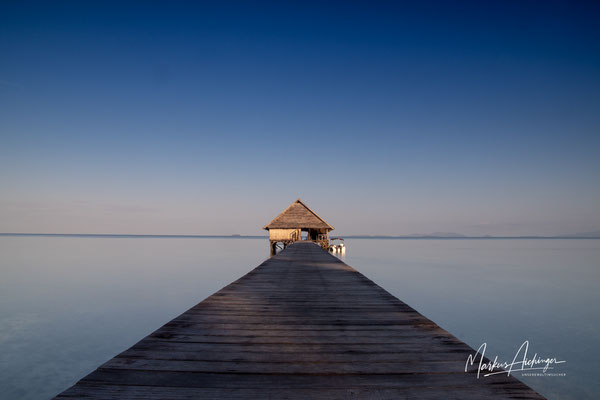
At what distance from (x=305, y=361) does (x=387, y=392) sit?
802 mm

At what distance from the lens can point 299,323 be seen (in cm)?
387

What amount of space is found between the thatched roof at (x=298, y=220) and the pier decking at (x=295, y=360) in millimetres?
24187

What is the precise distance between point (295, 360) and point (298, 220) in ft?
87.1

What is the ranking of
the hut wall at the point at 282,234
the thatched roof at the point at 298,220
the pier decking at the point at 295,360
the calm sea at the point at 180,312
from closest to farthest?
the pier decking at the point at 295,360, the calm sea at the point at 180,312, the thatched roof at the point at 298,220, the hut wall at the point at 282,234

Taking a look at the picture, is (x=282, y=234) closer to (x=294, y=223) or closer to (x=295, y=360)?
(x=294, y=223)

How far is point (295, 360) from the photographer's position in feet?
8.82

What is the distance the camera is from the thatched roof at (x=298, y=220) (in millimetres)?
28797

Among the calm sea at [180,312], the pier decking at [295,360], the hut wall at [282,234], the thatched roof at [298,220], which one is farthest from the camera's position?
the hut wall at [282,234]

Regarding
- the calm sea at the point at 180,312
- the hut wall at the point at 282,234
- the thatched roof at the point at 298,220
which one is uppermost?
the thatched roof at the point at 298,220

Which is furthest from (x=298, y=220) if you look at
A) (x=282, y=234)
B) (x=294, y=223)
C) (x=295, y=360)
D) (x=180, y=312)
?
(x=295, y=360)

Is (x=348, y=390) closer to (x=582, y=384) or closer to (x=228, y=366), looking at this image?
(x=228, y=366)

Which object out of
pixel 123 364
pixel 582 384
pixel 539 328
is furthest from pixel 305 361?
pixel 539 328

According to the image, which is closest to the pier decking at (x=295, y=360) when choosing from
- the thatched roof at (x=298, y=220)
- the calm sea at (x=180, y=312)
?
the calm sea at (x=180, y=312)

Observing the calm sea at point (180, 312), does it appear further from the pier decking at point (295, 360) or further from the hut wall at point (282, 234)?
the pier decking at point (295, 360)
